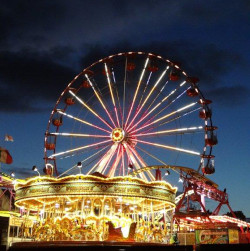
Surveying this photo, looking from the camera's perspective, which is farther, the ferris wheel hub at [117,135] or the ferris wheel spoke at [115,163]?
the ferris wheel hub at [117,135]

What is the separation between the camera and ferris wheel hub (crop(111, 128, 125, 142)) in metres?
28.0

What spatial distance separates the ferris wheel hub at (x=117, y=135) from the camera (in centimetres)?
2805

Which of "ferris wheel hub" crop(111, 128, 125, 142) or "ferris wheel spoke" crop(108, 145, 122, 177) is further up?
"ferris wheel hub" crop(111, 128, 125, 142)

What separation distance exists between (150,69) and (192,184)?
10.9 metres

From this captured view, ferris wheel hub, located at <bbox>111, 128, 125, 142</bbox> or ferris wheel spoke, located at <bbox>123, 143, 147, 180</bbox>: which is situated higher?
ferris wheel hub, located at <bbox>111, 128, 125, 142</bbox>

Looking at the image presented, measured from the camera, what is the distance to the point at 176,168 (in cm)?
3306

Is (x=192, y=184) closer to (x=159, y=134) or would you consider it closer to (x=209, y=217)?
(x=209, y=217)

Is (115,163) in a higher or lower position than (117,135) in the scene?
lower

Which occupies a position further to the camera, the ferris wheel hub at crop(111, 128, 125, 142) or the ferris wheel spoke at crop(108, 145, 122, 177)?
the ferris wheel hub at crop(111, 128, 125, 142)

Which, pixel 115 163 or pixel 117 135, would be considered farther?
pixel 117 135

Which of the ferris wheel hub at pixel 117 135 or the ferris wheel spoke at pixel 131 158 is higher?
the ferris wheel hub at pixel 117 135

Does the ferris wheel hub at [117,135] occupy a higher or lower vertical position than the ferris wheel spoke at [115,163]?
higher

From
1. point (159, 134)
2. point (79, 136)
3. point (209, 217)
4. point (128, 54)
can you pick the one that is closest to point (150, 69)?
point (128, 54)

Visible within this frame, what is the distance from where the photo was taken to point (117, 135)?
28.2 meters
